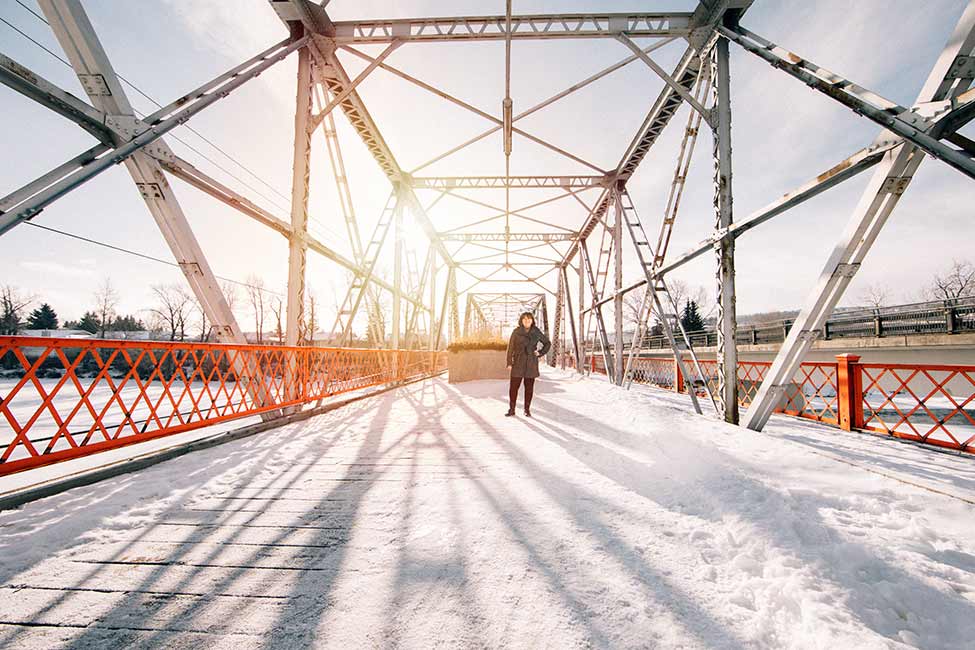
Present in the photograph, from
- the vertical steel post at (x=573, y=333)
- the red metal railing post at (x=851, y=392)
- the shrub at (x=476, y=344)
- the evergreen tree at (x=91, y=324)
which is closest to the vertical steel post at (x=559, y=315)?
the vertical steel post at (x=573, y=333)

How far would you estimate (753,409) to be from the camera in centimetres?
417

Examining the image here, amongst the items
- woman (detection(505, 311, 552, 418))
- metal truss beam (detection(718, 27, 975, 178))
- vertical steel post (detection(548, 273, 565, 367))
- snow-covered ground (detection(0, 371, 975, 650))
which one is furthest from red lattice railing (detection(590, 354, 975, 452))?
vertical steel post (detection(548, 273, 565, 367))

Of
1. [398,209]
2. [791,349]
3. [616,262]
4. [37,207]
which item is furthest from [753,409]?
[398,209]

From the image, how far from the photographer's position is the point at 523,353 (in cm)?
587

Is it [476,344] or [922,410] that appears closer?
[922,410]

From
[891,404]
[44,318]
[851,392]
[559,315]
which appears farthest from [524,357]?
[44,318]

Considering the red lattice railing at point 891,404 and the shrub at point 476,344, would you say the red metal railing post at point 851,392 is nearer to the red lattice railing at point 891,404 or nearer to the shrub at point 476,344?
the red lattice railing at point 891,404

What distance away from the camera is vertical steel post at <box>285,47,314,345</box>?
5.64m

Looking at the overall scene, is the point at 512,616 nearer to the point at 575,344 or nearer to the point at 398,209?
the point at 398,209

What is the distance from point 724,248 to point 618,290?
16.7 ft

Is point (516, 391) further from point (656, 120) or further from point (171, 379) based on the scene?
point (656, 120)

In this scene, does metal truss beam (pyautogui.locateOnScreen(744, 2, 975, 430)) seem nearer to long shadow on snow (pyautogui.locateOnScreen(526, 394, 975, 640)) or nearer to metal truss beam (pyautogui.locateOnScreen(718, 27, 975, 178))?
metal truss beam (pyautogui.locateOnScreen(718, 27, 975, 178))

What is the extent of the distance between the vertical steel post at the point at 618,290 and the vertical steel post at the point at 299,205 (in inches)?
319

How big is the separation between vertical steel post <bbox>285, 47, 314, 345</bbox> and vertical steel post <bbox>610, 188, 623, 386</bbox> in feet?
26.6
